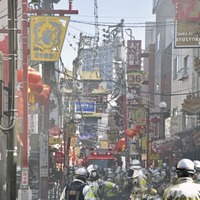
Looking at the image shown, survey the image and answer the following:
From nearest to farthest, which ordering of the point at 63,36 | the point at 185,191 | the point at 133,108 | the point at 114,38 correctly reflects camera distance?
the point at 185,191, the point at 63,36, the point at 133,108, the point at 114,38

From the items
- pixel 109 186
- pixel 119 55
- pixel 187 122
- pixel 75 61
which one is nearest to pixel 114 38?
pixel 119 55

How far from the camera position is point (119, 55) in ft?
157

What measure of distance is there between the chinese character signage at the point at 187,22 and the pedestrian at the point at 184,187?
1885 cm

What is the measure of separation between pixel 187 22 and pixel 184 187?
1990 cm

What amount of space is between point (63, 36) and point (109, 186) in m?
7.05

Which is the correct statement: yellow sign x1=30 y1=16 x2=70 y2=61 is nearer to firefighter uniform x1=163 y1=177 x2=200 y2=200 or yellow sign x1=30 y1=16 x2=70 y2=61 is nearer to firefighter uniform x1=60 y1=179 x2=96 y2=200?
firefighter uniform x1=60 y1=179 x2=96 y2=200

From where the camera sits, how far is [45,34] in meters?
17.8

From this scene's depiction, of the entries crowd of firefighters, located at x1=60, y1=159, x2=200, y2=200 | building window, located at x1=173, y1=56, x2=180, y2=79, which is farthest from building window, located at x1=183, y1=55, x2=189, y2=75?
crowd of firefighters, located at x1=60, y1=159, x2=200, y2=200

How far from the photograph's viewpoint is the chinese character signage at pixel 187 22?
26250 millimetres

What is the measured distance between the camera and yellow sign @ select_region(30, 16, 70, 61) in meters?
17.8

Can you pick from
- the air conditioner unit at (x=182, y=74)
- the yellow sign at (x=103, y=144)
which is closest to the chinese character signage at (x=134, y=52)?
the air conditioner unit at (x=182, y=74)

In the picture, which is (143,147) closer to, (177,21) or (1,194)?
(177,21)

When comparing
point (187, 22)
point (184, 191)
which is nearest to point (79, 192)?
point (184, 191)

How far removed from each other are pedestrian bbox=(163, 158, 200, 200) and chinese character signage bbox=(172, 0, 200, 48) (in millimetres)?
18846
